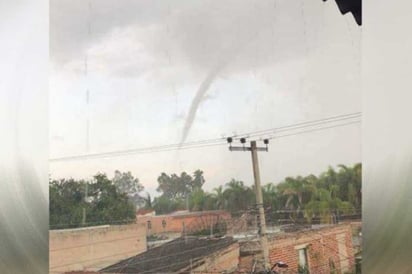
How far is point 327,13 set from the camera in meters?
3.14

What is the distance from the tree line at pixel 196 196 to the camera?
10.1ft

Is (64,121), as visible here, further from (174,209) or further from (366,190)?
(366,190)

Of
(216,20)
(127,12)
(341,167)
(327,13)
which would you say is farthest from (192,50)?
(341,167)

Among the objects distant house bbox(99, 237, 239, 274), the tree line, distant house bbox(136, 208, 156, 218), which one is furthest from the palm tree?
distant house bbox(136, 208, 156, 218)

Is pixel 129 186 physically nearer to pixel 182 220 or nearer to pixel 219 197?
pixel 182 220

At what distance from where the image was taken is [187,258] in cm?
331

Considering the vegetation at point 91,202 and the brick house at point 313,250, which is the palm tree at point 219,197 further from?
the vegetation at point 91,202

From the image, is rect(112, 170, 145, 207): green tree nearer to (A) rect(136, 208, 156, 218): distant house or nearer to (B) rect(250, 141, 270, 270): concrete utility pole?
(A) rect(136, 208, 156, 218): distant house

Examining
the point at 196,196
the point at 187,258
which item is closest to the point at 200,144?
the point at 196,196

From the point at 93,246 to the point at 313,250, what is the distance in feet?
3.56

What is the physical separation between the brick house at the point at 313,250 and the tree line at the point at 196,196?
0.08m

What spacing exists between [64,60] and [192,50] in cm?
68

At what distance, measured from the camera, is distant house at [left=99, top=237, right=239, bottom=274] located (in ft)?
10.7

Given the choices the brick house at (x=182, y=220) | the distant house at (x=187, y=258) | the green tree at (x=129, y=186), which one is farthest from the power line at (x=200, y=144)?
the distant house at (x=187, y=258)
